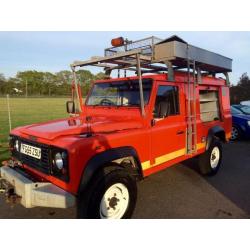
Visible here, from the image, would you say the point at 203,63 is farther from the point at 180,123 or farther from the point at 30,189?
the point at 30,189

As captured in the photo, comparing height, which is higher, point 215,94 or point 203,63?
point 203,63

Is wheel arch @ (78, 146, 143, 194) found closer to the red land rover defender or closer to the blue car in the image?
the red land rover defender

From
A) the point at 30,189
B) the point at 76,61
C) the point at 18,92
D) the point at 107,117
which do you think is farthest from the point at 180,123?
the point at 18,92

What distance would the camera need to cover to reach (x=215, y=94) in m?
6.28

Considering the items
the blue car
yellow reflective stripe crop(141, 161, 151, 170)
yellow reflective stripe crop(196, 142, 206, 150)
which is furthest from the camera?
the blue car

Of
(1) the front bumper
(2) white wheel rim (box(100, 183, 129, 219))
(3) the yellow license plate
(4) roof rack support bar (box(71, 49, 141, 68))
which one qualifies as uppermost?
(4) roof rack support bar (box(71, 49, 141, 68))

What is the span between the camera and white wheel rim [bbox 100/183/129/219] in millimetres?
3426

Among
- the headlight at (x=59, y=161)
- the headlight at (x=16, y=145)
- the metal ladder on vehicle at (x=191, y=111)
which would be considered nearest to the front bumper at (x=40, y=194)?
the headlight at (x=59, y=161)

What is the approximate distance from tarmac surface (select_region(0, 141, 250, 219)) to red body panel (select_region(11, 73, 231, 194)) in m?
0.66

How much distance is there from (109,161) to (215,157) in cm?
364

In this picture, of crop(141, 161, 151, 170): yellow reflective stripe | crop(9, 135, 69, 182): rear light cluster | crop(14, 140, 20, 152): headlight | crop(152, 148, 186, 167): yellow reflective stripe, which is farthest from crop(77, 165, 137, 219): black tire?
crop(14, 140, 20, 152): headlight

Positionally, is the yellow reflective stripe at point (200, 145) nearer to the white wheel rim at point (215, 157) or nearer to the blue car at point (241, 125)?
the white wheel rim at point (215, 157)

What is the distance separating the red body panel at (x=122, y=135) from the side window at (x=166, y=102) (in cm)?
10

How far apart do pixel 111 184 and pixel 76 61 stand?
2.68 metres
